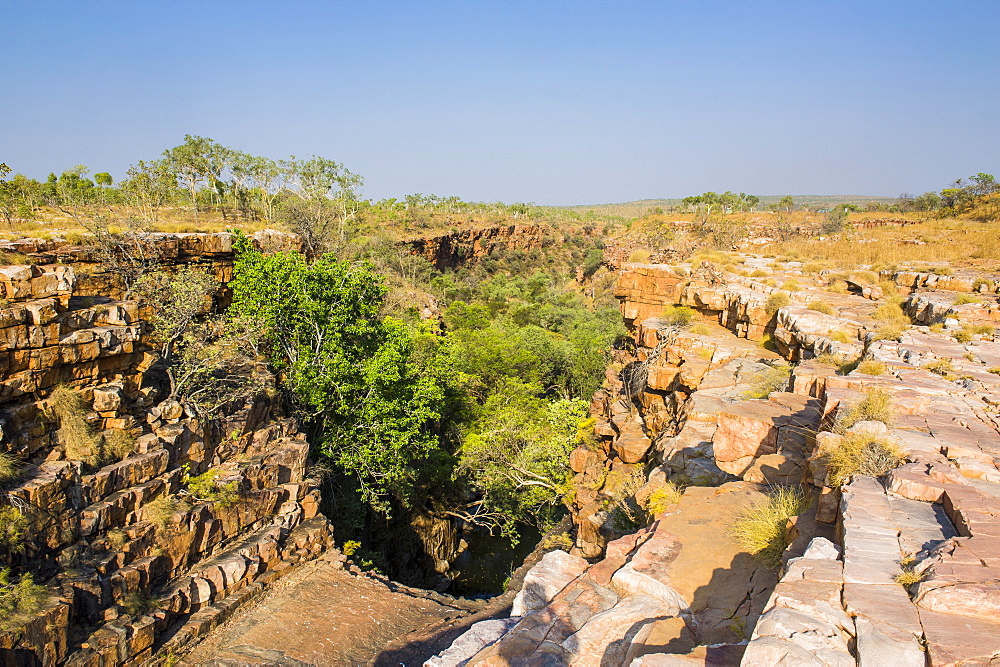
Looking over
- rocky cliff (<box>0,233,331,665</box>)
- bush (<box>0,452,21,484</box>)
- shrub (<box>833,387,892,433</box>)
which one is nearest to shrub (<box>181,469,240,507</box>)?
rocky cliff (<box>0,233,331,665</box>)

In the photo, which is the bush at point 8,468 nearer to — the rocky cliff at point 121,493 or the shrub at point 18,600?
the rocky cliff at point 121,493

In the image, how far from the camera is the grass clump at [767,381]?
32.7ft

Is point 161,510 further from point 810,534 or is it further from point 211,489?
point 810,534

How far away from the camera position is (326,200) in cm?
3597

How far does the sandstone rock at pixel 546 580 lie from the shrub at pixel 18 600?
21.3 feet

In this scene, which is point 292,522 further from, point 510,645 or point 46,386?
point 510,645

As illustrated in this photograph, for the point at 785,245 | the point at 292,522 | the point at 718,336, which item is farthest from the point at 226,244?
the point at 785,245

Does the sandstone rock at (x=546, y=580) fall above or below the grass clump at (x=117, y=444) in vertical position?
below

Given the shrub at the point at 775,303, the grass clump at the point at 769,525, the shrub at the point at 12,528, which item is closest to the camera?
the grass clump at the point at 769,525

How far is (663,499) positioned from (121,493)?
8908 millimetres

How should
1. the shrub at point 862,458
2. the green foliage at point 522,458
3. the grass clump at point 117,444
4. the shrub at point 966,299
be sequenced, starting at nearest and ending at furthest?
the shrub at point 862,458
the grass clump at point 117,444
the shrub at point 966,299
the green foliage at point 522,458

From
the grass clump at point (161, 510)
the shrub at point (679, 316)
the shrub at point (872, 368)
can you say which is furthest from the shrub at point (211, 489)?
the shrub at point (679, 316)

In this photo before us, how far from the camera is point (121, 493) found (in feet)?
29.9

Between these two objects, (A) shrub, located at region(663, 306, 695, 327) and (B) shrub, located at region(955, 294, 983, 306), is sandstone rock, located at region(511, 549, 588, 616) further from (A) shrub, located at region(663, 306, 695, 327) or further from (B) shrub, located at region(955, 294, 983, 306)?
(B) shrub, located at region(955, 294, 983, 306)
